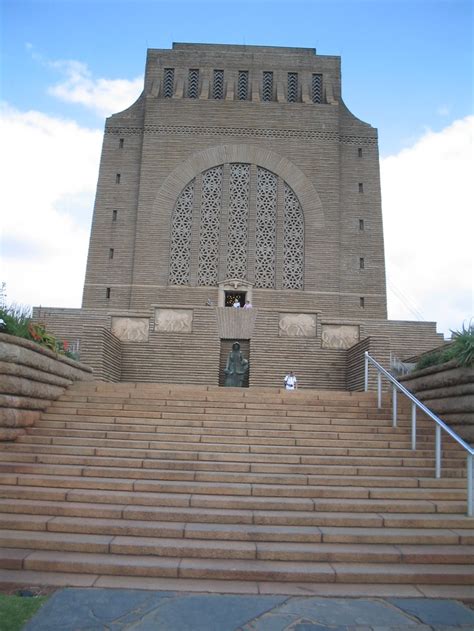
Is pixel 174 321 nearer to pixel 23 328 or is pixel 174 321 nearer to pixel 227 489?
pixel 23 328

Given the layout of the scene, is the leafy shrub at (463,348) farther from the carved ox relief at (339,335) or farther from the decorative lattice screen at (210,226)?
the decorative lattice screen at (210,226)

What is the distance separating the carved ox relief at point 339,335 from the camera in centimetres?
1800

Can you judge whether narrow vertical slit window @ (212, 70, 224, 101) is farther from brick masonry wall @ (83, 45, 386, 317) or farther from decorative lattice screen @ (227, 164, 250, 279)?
decorative lattice screen @ (227, 164, 250, 279)

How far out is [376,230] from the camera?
23766mm

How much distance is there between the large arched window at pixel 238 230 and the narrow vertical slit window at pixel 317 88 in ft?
14.9

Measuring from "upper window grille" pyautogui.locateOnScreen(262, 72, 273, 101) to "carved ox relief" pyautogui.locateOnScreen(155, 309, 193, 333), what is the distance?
12.3 m

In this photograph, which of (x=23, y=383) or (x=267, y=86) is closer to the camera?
(x=23, y=383)

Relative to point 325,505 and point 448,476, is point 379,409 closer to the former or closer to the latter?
point 448,476

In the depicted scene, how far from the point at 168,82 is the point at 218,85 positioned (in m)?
2.26

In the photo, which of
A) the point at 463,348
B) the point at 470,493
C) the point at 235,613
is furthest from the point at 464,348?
the point at 235,613

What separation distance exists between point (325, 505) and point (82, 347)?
35.8 feet

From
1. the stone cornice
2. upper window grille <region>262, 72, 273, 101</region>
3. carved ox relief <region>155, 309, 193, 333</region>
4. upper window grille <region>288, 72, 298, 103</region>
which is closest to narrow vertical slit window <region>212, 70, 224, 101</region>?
upper window grille <region>262, 72, 273, 101</region>

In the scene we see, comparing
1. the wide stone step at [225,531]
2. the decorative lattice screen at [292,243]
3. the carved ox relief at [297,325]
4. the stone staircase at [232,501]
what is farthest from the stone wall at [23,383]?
the decorative lattice screen at [292,243]

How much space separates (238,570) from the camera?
473cm
